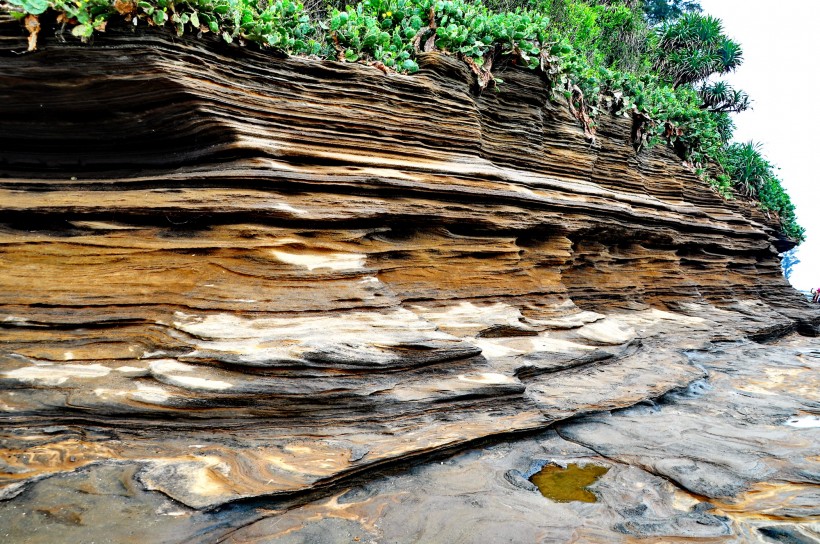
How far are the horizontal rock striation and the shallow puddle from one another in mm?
645

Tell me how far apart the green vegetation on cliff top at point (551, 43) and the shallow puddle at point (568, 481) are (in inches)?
224

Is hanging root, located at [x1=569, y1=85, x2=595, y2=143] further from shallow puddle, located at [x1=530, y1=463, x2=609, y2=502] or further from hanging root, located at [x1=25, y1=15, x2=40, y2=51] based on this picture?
hanging root, located at [x1=25, y1=15, x2=40, y2=51]

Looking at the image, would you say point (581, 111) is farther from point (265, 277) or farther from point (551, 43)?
point (265, 277)

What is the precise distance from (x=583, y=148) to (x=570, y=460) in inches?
289

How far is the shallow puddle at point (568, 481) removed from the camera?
4.33 m

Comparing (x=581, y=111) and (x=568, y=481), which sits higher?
(x=581, y=111)

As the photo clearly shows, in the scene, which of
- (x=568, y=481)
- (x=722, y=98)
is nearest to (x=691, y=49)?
(x=722, y=98)

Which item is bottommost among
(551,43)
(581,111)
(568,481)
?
(568,481)

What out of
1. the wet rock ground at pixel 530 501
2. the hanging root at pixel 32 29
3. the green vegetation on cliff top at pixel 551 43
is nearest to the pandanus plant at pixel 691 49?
the green vegetation on cliff top at pixel 551 43

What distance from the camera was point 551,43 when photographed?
35.3ft

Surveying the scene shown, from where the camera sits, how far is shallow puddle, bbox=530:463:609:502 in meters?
4.33

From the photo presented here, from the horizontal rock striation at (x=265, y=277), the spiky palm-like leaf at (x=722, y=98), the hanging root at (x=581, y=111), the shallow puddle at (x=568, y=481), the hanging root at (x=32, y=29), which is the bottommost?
the shallow puddle at (x=568, y=481)

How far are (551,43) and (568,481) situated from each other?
29.7 feet

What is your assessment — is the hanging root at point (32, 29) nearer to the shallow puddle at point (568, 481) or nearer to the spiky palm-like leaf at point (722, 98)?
the shallow puddle at point (568, 481)
